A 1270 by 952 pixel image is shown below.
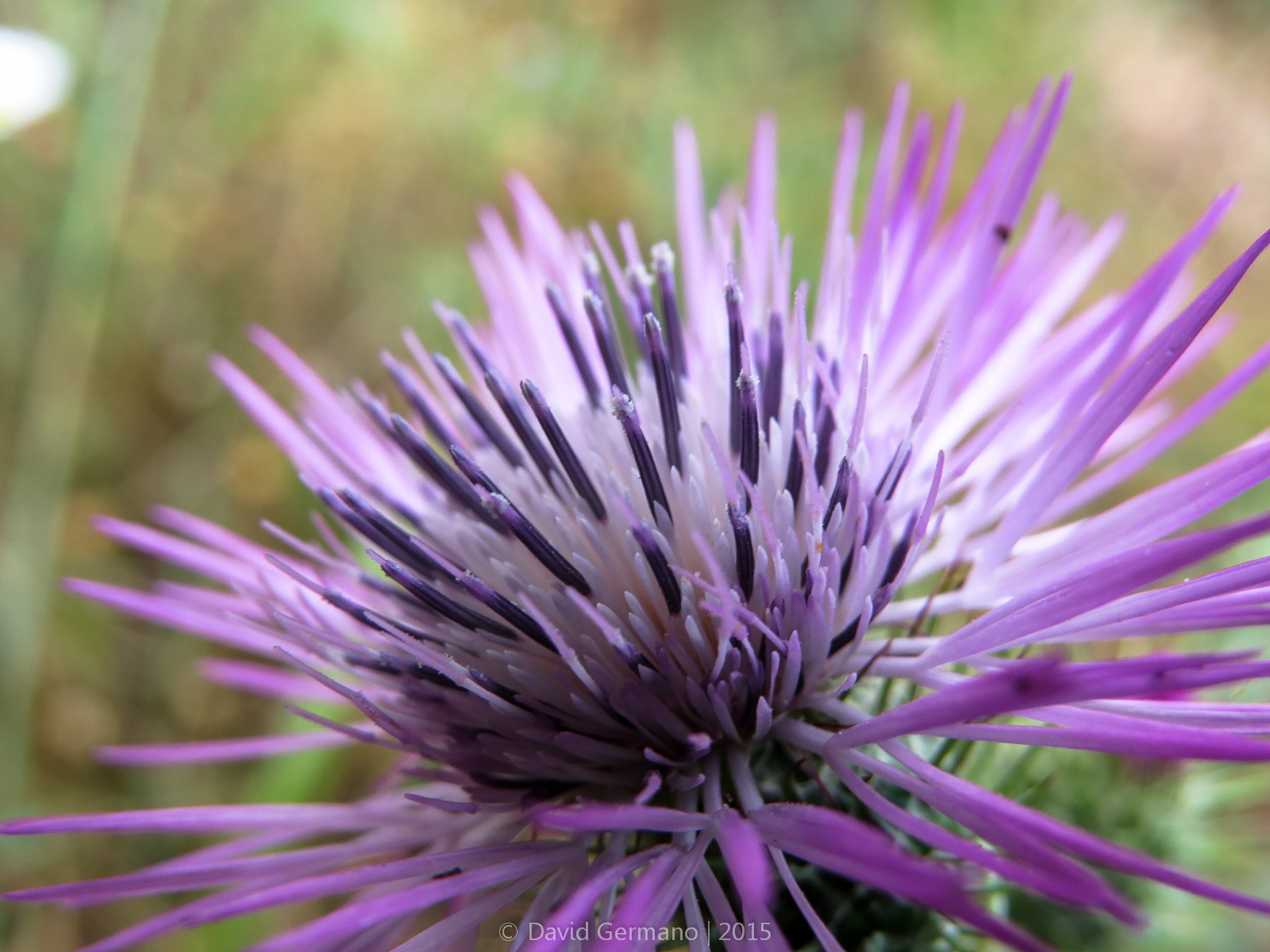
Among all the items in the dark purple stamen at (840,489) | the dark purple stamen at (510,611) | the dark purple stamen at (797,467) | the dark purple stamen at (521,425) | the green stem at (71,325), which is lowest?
the dark purple stamen at (510,611)

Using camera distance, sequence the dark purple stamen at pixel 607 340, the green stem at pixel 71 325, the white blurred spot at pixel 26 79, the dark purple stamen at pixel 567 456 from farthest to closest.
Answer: the green stem at pixel 71 325 < the white blurred spot at pixel 26 79 < the dark purple stamen at pixel 607 340 < the dark purple stamen at pixel 567 456

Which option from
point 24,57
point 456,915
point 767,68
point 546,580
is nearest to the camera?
point 456,915

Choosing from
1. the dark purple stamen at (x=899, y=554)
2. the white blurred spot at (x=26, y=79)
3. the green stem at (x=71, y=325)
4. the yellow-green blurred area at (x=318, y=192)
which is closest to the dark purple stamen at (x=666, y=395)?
the dark purple stamen at (x=899, y=554)

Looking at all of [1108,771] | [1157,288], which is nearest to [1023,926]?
[1108,771]

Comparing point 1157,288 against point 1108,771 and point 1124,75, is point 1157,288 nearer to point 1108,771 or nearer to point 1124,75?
point 1108,771

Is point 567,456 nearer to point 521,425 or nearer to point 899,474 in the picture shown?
point 521,425

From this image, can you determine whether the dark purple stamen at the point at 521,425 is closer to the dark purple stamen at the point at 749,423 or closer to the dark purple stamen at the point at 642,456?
the dark purple stamen at the point at 642,456

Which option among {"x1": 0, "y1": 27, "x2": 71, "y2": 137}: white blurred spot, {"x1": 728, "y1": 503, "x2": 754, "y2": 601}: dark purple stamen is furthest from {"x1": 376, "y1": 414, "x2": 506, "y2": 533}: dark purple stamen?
{"x1": 0, "y1": 27, "x2": 71, "y2": 137}: white blurred spot
